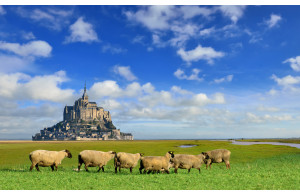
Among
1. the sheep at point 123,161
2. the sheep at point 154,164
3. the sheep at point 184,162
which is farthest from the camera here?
the sheep at point 123,161

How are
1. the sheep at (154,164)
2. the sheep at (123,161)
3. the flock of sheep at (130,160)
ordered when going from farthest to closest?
the sheep at (123,161)
the flock of sheep at (130,160)
the sheep at (154,164)

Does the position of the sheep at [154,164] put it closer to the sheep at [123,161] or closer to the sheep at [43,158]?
the sheep at [123,161]

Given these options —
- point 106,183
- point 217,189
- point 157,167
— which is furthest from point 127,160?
point 217,189

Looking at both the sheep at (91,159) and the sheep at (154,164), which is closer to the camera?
the sheep at (154,164)

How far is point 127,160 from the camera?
687 inches

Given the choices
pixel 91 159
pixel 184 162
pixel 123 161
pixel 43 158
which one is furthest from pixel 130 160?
pixel 43 158

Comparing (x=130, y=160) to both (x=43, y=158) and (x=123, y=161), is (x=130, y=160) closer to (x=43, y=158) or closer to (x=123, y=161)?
(x=123, y=161)

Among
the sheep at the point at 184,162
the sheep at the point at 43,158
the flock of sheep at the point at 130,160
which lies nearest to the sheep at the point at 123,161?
the flock of sheep at the point at 130,160

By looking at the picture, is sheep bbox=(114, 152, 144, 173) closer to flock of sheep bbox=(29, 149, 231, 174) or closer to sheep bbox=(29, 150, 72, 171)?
flock of sheep bbox=(29, 149, 231, 174)

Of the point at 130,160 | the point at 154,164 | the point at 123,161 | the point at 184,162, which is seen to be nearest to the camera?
the point at 154,164
